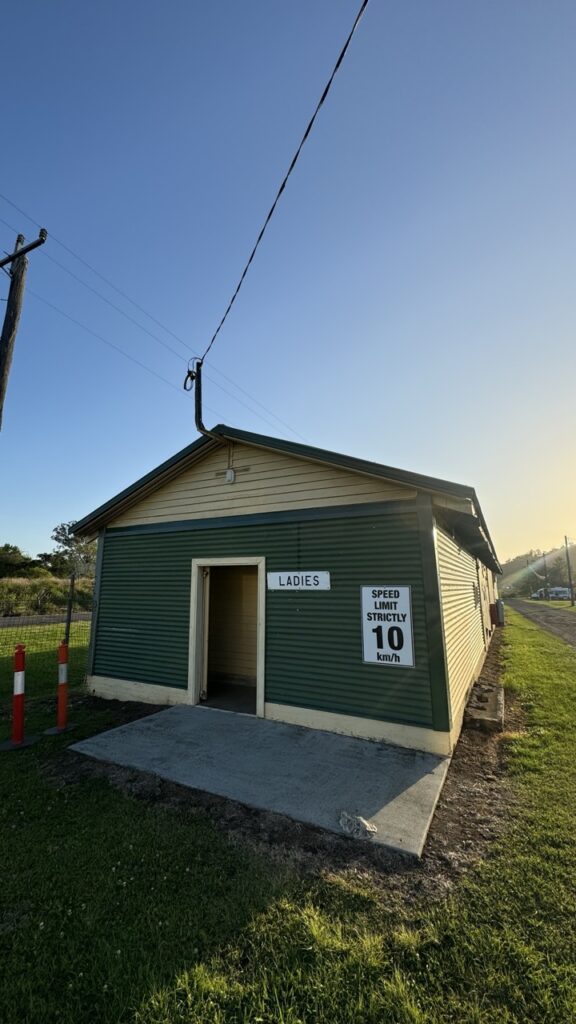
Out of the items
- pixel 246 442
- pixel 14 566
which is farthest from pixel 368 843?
pixel 14 566

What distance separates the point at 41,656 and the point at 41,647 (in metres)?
1.90

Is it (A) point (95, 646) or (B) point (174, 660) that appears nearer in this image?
(B) point (174, 660)

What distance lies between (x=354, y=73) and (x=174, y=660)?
7875 millimetres

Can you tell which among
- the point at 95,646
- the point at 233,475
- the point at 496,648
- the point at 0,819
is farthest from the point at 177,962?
the point at 496,648

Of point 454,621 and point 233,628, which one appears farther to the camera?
point 233,628

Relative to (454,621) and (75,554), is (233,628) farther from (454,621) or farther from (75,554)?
(75,554)

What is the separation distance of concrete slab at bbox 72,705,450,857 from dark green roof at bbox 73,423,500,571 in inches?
123

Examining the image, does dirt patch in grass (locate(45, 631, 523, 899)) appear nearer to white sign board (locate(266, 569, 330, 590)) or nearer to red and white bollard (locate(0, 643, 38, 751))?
red and white bollard (locate(0, 643, 38, 751))

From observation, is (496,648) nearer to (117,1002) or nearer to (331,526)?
(331,526)

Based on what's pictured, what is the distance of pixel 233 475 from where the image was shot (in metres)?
7.01

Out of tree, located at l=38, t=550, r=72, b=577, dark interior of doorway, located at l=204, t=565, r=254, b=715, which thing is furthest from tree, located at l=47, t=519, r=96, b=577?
dark interior of doorway, located at l=204, t=565, r=254, b=715

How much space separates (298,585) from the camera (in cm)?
608

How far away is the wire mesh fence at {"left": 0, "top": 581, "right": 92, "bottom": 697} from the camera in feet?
28.4

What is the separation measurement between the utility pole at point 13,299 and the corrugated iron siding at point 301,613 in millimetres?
3457
